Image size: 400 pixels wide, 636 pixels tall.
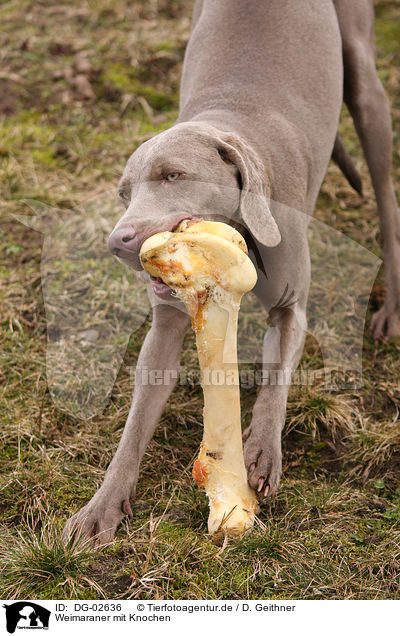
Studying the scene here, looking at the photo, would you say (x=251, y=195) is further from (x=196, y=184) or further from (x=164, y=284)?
(x=164, y=284)

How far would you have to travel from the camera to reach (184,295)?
7.77 ft

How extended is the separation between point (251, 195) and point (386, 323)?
140 cm

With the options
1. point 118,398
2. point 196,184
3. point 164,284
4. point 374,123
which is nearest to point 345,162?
point 374,123

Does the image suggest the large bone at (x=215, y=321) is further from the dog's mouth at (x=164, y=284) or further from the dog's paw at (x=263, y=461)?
the dog's paw at (x=263, y=461)

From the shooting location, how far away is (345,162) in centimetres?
409

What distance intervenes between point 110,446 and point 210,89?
5.38ft

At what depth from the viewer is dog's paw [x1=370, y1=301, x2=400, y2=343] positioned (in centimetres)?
372

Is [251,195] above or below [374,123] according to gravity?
above

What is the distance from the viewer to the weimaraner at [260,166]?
2625 millimetres

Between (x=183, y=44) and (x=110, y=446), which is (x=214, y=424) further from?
(x=183, y=44)

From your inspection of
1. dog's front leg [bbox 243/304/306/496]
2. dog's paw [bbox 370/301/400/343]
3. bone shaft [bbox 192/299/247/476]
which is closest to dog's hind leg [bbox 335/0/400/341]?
dog's paw [bbox 370/301/400/343]

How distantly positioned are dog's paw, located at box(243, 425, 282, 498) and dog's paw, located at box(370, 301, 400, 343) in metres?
1.18
